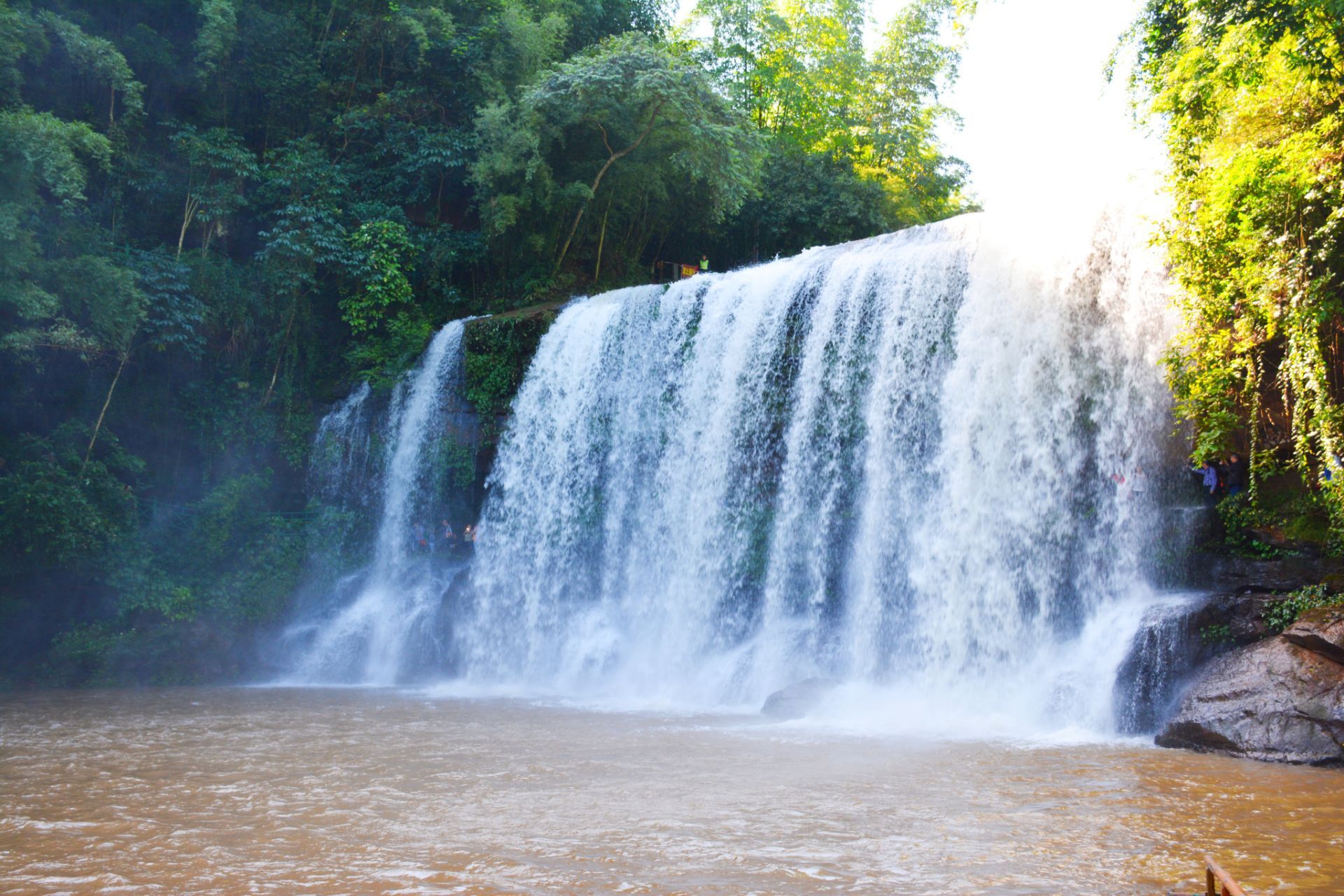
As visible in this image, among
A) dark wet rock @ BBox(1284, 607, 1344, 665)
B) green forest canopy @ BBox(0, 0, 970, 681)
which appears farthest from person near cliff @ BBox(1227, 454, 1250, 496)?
green forest canopy @ BBox(0, 0, 970, 681)

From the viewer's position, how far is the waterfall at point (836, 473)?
415 inches

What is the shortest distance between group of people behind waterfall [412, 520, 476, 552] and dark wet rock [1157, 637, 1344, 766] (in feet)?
39.8

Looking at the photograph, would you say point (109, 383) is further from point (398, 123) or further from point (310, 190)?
point (398, 123)

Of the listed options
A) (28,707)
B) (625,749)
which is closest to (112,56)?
(28,707)

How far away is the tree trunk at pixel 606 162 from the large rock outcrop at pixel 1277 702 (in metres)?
15.3

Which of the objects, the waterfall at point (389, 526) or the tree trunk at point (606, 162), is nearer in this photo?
the waterfall at point (389, 526)

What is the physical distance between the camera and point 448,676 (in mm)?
15211

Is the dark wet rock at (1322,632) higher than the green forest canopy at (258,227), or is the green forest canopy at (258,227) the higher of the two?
the green forest canopy at (258,227)

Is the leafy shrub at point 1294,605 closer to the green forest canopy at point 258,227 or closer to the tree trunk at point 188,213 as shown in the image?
the green forest canopy at point 258,227

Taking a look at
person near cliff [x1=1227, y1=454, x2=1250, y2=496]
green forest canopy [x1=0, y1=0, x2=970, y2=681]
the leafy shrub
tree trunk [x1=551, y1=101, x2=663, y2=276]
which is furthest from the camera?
tree trunk [x1=551, y1=101, x2=663, y2=276]

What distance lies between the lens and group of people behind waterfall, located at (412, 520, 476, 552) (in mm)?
17625

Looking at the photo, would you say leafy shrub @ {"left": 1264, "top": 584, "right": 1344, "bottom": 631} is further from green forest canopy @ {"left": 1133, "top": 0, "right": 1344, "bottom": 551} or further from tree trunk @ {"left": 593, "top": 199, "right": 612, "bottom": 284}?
tree trunk @ {"left": 593, "top": 199, "right": 612, "bottom": 284}

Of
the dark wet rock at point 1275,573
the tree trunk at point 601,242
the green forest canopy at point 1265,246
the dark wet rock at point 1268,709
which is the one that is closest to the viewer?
the dark wet rock at point 1268,709

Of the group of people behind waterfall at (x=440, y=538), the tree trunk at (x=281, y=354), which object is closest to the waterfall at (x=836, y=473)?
the group of people behind waterfall at (x=440, y=538)
